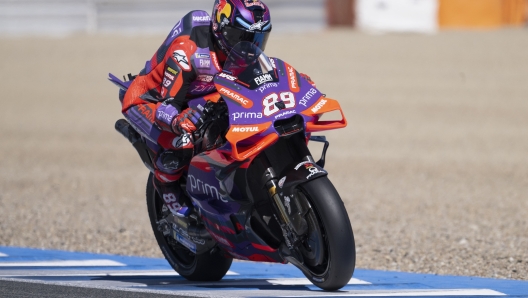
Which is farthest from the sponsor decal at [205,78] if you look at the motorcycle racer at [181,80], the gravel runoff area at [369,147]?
the gravel runoff area at [369,147]

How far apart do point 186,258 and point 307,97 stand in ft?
5.76

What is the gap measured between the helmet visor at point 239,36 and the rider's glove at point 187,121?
0.47 metres

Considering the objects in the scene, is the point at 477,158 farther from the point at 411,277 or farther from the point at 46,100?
the point at 46,100

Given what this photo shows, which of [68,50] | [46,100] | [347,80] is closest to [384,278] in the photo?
[347,80]

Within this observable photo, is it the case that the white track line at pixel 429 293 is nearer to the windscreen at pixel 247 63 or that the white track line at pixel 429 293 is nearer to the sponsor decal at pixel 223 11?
the windscreen at pixel 247 63

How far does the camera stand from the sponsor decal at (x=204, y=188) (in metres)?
4.92

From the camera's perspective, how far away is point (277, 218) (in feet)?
15.4

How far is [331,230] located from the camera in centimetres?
441

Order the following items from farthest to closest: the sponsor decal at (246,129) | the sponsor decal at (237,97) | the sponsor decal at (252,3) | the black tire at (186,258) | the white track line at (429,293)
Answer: the black tire at (186,258)
the sponsor decal at (252,3)
the white track line at (429,293)
the sponsor decal at (237,97)
the sponsor decal at (246,129)

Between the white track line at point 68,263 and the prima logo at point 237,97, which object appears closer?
the prima logo at point 237,97

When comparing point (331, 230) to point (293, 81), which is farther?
point (293, 81)

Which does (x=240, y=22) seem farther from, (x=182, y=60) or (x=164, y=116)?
(x=164, y=116)

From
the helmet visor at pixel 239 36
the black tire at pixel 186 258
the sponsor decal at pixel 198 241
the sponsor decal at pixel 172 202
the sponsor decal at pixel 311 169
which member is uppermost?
the helmet visor at pixel 239 36

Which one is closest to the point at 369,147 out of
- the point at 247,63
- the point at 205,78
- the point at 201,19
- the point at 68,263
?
the point at 68,263
